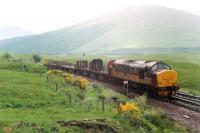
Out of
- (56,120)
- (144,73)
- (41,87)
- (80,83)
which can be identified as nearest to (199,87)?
(144,73)

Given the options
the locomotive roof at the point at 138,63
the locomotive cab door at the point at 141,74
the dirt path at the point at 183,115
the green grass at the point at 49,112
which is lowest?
the dirt path at the point at 183,115

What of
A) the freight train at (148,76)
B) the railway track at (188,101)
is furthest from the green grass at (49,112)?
the freight train at (148,76)

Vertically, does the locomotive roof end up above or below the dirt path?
above

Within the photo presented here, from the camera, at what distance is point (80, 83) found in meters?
50.1

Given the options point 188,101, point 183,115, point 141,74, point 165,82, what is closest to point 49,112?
point 183,115

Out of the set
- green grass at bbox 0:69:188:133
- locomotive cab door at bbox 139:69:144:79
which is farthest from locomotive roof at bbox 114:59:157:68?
green grass at bbox 0:69:188:133

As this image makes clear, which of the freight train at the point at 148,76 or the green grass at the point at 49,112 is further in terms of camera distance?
the freight train at the point at 148,76

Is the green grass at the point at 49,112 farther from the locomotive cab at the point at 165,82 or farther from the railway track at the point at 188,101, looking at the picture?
the locomotive cab at the point at 165,82

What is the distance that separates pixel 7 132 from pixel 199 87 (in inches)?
2156

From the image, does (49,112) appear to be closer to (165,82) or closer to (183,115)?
(183,115)

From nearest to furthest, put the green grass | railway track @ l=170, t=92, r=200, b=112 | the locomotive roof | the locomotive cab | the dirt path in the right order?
1. the green grass
2. the dirt path
3. railway track @ l=170, t=92, r=200, b=112
4. the locomotive cab
5. the locomotive roof

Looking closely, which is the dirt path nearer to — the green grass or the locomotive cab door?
the green grass

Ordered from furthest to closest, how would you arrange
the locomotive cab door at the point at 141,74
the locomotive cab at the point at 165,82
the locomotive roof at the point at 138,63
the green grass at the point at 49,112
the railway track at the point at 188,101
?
the locomotive cab door at the point at 141,74 → the locomotive roof at the point at 138,63 → the locomotive cab at the point at 165,82 → the railway track at the point at 188,101 → the green grass at the point at 49,112

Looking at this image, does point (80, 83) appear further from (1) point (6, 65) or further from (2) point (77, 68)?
(2) point (77, 68)
